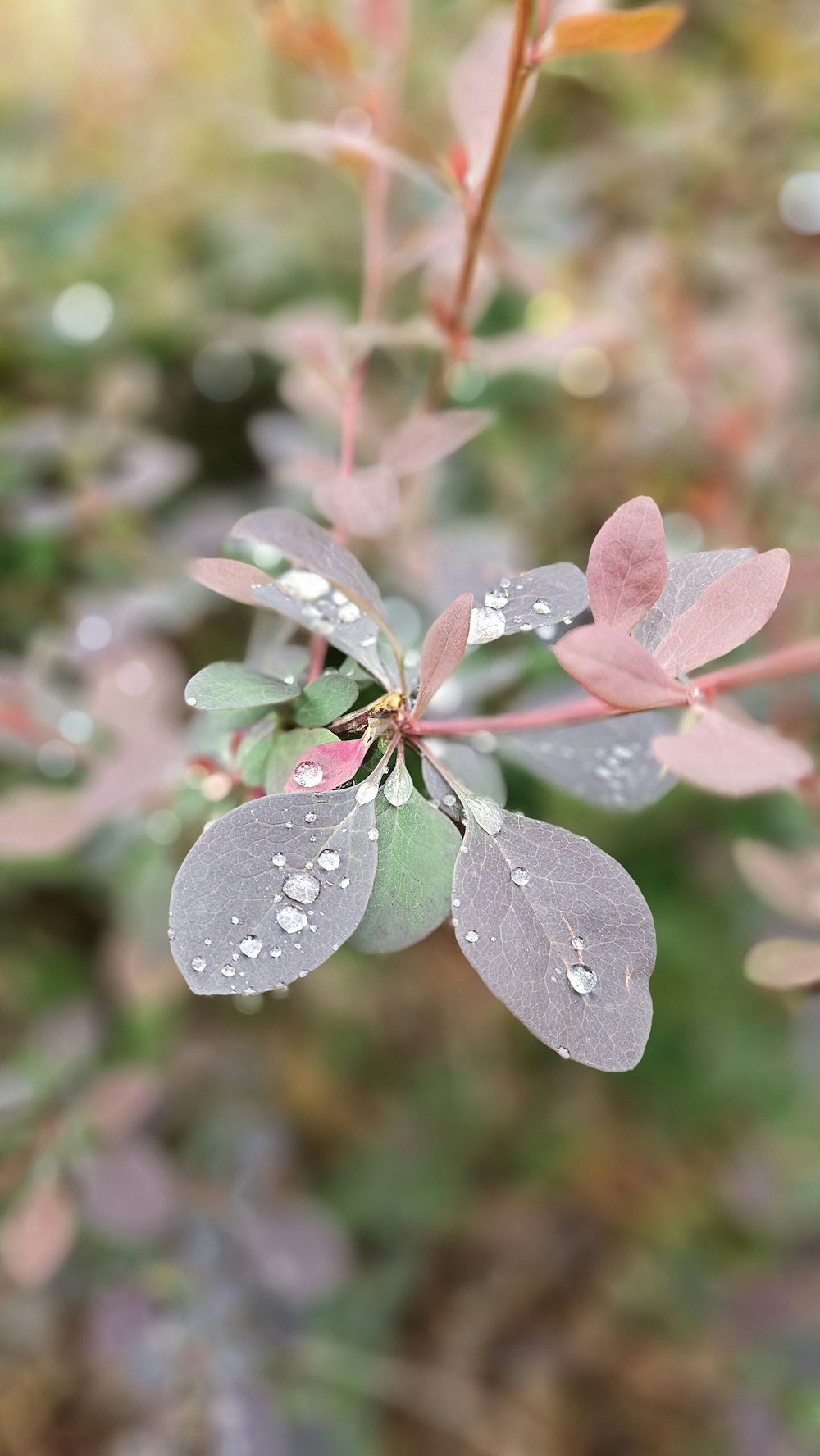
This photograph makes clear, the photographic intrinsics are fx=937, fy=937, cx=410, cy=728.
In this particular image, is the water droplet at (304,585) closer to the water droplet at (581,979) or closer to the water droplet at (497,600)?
the water droplet at (497,600)

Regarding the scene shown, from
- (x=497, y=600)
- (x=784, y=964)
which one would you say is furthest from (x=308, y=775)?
(x=784, y=964)

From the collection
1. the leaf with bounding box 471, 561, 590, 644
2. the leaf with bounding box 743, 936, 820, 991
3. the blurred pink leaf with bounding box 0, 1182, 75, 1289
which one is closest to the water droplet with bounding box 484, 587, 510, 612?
the leaf with bounding box 471, 561, 590, 644

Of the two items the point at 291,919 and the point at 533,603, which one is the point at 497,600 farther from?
the point at 291,919

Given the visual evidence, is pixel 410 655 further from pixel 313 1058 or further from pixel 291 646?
pixel 313 1058

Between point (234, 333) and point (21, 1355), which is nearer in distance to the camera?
point (234, 333)

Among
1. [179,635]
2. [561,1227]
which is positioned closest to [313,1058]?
[561,1227]

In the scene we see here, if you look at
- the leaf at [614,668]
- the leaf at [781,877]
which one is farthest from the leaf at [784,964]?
the leaf at [614,668]

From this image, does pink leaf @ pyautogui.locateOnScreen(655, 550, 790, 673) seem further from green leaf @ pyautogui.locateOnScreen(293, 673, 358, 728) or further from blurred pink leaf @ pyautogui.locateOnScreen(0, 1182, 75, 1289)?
blurred pink leaf @ pyautogui.locateOnScreen(0, 1182, 75, 1289)
